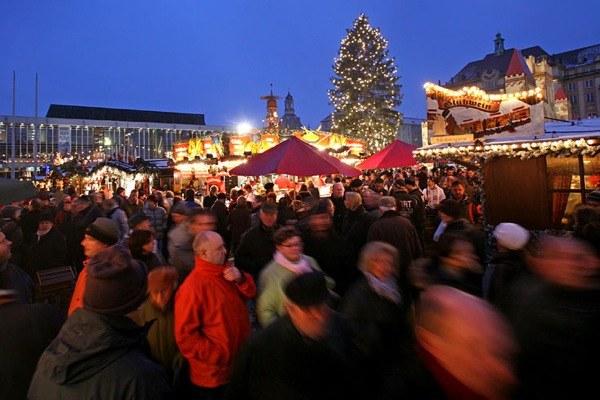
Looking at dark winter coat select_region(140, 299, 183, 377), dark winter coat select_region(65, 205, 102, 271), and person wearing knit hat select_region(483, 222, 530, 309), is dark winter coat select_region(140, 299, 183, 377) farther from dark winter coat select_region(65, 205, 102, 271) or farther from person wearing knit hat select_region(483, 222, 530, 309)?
dark winter coat select_region(65, 205, 102, 271)

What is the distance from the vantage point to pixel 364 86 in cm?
3406

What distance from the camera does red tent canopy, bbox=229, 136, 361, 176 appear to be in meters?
8.14

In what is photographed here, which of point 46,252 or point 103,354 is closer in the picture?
point 103,354

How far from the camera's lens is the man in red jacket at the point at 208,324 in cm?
305

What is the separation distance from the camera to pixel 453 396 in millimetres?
1881

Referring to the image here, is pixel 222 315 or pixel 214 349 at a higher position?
pixel 222 315

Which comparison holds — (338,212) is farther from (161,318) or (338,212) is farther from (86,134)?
(86,134)

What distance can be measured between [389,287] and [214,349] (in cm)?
137

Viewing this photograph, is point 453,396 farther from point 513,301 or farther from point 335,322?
point 513,301

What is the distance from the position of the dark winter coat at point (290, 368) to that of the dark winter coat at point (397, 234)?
11.7 feet

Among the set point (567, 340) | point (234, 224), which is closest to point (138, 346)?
point (567, 340)

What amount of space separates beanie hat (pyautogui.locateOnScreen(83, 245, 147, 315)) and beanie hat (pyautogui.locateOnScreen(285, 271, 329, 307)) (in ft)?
2.38

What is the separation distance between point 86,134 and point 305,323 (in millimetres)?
86066

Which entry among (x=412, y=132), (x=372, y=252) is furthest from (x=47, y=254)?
(x=412, y=132)
